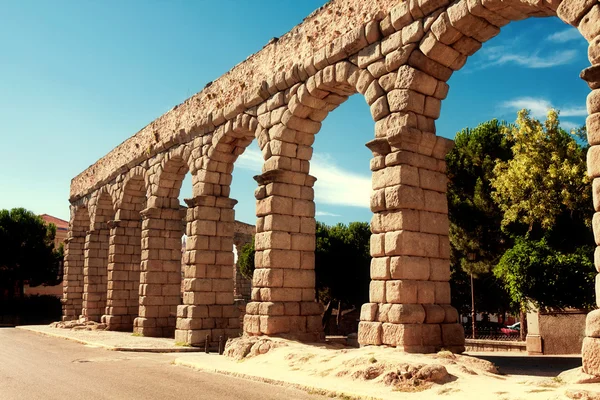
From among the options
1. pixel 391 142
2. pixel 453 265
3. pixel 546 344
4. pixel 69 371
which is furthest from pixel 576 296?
pixel 69 371

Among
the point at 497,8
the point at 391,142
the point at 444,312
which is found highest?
the point at 497,8

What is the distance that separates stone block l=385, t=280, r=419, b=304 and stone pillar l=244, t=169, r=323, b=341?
343 centimetres

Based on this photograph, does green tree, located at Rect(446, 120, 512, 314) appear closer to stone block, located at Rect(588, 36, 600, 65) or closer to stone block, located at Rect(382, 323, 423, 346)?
stone block, located at Rect(382, 323, 423, 346)

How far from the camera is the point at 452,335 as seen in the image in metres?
9.14

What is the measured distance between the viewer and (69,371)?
10.0 meters

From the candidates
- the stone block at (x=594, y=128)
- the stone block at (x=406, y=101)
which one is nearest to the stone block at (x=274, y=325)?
the stone block at (x=406, y=101)

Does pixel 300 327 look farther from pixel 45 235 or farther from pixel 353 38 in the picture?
pixel 45 235

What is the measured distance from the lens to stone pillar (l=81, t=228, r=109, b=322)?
925 inches

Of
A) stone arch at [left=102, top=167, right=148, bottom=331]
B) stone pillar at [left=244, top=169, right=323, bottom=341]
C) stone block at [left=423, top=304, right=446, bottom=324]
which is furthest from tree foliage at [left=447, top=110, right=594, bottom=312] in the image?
stone arch at [left=102, top=167, right=148, bottom=331]

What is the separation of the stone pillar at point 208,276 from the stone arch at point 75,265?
13.1 m

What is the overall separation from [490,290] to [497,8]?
798 inches

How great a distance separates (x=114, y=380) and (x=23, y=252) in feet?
95.5

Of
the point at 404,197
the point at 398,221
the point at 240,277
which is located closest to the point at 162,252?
the point at 398,221

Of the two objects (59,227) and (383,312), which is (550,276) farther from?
(59,227)
